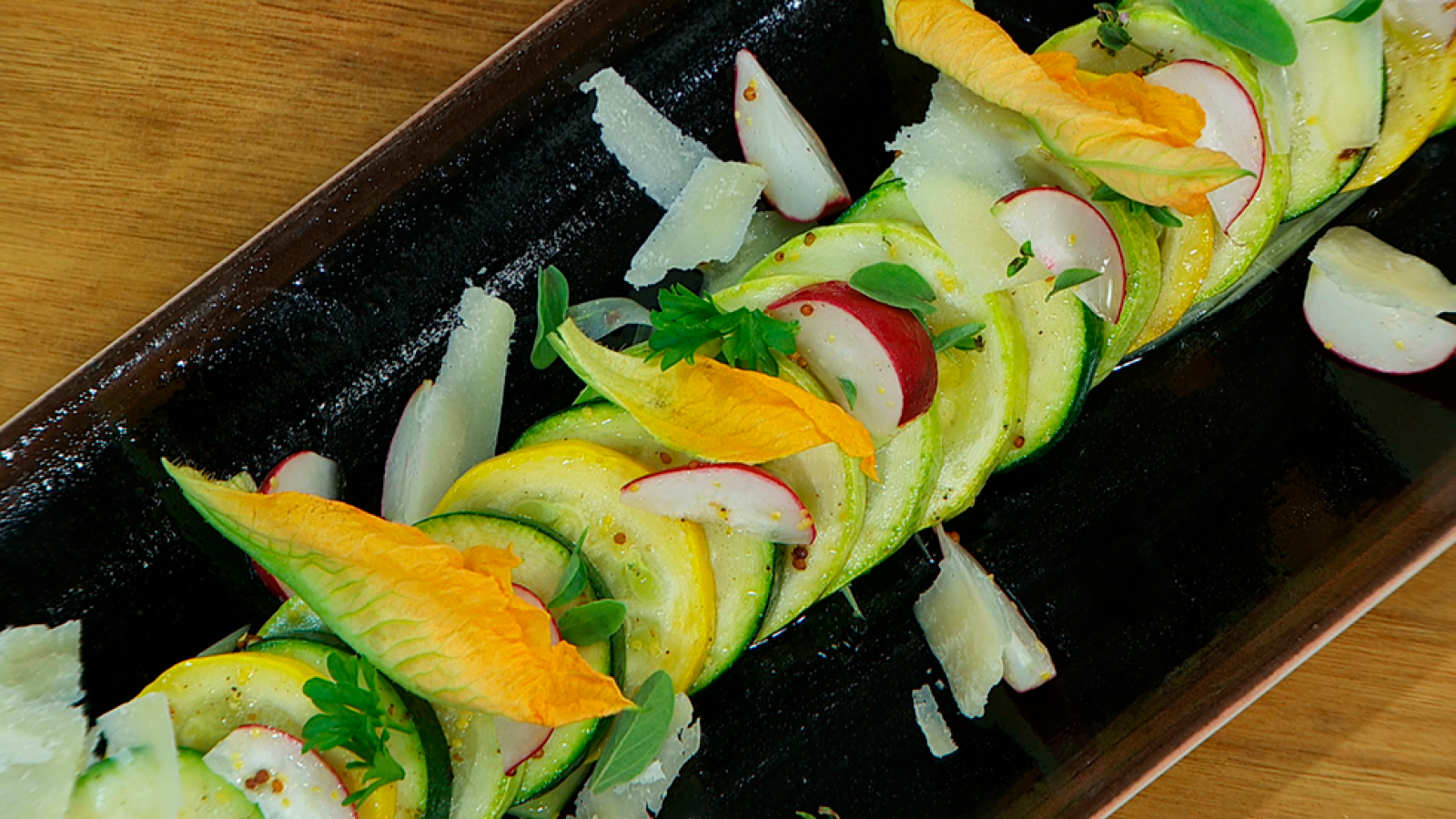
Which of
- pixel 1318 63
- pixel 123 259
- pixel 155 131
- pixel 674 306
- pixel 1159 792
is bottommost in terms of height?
pixel 1159 792

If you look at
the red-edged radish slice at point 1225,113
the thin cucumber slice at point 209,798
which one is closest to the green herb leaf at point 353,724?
the thin cucumber slice at point 209,798

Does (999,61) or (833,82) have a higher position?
(833,82)

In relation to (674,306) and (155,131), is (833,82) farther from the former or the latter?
(155,131)

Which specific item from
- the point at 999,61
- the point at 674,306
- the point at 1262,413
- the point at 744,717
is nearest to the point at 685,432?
the point at 674,306

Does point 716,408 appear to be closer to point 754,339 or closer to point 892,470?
point 754,339

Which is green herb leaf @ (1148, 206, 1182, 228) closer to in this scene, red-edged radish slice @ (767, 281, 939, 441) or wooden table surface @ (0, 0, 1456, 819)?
red-edged radish slice @ (767, 281, 939, 441)
